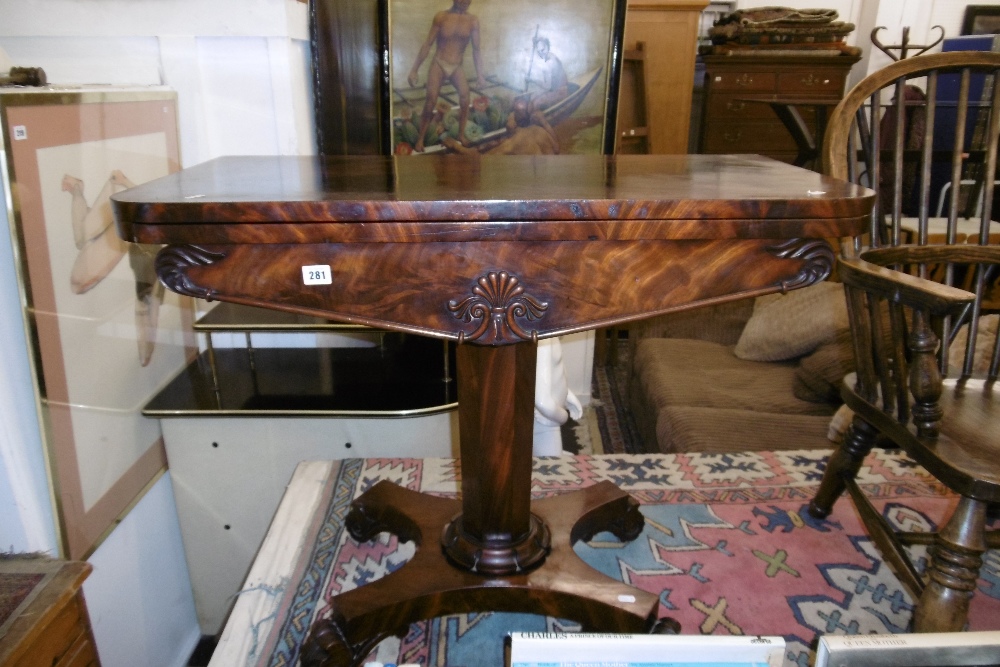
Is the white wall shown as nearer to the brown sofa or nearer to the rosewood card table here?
the rosewood card table

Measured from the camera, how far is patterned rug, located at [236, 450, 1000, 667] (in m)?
1.35

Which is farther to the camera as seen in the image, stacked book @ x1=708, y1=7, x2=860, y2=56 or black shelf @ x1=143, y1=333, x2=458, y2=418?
stacked book @ x1=708, y1=7, x2=860, y2=56

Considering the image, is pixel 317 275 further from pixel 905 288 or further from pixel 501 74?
pixel 501 74

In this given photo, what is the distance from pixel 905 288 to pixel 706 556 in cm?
71

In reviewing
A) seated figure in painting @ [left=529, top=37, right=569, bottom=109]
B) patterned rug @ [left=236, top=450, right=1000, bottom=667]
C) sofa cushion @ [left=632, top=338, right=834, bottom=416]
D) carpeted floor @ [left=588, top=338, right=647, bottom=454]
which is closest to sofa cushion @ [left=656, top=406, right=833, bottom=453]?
sofa cushion @ [left=632, top=338, right=834, bottom=416]

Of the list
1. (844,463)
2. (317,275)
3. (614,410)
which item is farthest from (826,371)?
(317,275)

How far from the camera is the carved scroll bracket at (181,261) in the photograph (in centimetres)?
99

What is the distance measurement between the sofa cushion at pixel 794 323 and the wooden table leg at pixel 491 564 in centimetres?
167

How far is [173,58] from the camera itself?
1873 millimetres

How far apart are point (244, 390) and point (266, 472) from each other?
0.23 meters

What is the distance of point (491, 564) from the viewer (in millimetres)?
1322

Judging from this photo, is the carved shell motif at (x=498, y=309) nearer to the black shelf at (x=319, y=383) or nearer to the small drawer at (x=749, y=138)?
the black shelf at (x=319, y=383)

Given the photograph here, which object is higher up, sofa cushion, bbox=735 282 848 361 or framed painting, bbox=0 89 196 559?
framed painting, bbox=0 89 196 559

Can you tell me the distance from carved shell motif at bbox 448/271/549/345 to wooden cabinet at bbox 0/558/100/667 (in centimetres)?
84
